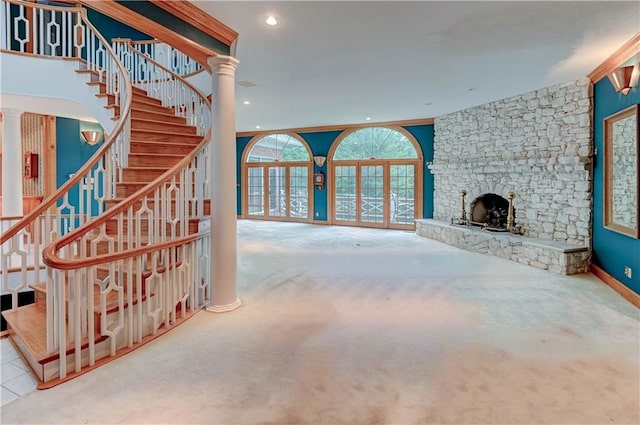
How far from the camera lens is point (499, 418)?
1.89 metres

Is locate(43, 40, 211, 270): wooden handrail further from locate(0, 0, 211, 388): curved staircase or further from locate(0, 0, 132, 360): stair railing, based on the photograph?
locate(0, 0, 132, 360): stair railing

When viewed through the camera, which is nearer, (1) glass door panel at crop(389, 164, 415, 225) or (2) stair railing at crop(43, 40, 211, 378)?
(2) stair railing at crop(43, 40, 211, 378)

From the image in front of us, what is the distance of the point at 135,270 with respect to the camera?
3.11m

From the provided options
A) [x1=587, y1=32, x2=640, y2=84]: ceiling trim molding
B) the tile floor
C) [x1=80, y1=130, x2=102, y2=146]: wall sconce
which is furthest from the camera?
[x1=80, y1=130, x2=102, y2=146]: wall sconce

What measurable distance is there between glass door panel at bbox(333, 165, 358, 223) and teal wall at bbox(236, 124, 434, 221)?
1.15 ft

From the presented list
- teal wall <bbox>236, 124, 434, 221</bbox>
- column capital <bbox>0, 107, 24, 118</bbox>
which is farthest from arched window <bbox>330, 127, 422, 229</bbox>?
column capital <bbox>0, 107, 24, 118</bbox>

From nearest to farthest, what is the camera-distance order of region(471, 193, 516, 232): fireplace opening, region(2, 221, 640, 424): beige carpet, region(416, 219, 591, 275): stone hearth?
region(2, 221, 640, 424): beige carpet < region(416, 219, 591, 275): stone hearth < region(471, 193, 516, 232): fireplace opening

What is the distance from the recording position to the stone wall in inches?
197

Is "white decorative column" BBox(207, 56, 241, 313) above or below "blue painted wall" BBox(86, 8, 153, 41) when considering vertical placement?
below

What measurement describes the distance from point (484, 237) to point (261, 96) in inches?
178

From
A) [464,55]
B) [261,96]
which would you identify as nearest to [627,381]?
[464,55]

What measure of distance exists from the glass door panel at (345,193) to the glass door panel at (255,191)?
248 cm

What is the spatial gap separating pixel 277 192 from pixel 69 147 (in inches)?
203

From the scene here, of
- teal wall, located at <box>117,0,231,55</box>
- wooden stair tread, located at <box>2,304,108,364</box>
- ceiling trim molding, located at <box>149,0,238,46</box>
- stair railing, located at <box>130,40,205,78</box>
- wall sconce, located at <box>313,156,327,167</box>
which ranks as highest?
stair railing, located at <box>130,40,205,78</box>
